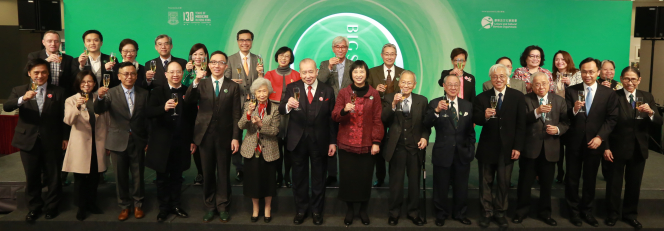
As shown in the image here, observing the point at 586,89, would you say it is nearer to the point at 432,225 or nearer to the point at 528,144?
the point at 528,144

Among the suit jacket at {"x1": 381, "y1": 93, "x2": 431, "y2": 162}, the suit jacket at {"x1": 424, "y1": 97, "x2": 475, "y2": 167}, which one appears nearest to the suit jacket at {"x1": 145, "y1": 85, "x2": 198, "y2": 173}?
the suit jacket at {"x1": 381, "y1": 93, "x2": 431, "y2": 162}

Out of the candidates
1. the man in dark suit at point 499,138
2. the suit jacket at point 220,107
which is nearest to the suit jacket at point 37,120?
the suit jacket at point 220,107

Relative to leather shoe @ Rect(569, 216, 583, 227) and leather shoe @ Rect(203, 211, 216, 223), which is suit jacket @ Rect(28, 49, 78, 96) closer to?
leather shoe @ Rect(203, 211, 216, 223)

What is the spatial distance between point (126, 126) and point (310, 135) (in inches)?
68.7

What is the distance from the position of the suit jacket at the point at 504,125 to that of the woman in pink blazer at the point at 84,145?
3617mm

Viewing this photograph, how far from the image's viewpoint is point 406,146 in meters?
3.90

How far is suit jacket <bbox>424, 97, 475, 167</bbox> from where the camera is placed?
381 centimetres

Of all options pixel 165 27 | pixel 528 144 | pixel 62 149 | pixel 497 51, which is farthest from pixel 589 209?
pixel 165 27

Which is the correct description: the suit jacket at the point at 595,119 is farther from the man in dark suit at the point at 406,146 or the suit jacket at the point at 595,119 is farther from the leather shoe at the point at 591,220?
the man in dark suit at the point at 406,146

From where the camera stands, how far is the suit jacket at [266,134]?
3.77m

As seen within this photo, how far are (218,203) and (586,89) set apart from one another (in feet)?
12.3

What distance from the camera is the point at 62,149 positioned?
4184mm

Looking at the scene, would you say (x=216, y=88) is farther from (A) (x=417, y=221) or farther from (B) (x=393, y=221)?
(A) (x=417, y=221)

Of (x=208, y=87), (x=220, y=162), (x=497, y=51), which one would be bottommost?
(x=220, y=162)
